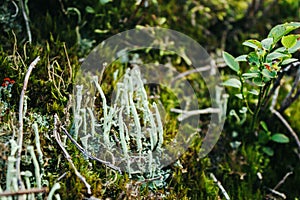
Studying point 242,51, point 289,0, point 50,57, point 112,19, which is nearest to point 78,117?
point 50,57

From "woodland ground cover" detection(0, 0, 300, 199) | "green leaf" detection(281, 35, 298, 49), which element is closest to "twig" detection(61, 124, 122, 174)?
"woodland ground cover" detection(0, 0, 300, 199)

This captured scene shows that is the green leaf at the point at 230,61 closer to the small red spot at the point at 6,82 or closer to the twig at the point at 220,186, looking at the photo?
the twig at the point at 220,186

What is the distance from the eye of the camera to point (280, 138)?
5.44 feet

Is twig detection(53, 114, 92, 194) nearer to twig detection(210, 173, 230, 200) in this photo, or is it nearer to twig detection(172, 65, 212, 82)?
twig detection(210, 173, 230, 200)

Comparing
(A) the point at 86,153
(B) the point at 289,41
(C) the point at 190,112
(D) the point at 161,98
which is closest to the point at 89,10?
(D) the point at 161,98

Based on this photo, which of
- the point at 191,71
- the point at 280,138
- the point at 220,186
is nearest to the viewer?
the point at 220,186

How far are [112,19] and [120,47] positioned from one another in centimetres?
13

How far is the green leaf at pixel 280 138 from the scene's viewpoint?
1.64 metres

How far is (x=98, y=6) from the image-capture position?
1.78 m

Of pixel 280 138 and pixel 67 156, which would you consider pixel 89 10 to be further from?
pixel 280 138

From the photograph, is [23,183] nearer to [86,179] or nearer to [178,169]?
[86,179]

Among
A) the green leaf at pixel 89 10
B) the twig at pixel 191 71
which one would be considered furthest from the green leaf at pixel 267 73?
the green leaf at pixel 89 10

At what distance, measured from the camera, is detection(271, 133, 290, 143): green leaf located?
1.64 meters

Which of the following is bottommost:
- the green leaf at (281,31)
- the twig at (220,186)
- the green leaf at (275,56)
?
the twig at (220,186)
